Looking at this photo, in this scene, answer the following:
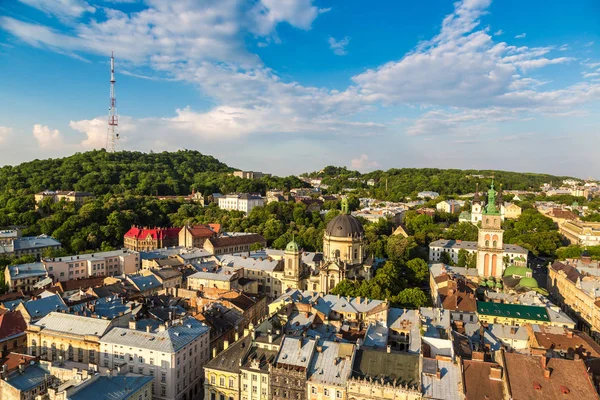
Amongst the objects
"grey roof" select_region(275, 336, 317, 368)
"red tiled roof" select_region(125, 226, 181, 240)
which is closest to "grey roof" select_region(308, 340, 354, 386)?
"grey roof" select_region(275, 336, 317, 368)

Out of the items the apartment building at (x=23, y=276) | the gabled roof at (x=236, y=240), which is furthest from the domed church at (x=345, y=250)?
the apartment building at (x=23, y=276)

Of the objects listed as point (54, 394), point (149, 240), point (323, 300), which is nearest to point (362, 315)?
point (323, 300)

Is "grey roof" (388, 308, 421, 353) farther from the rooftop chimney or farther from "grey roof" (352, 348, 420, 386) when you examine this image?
the rooftop chimney

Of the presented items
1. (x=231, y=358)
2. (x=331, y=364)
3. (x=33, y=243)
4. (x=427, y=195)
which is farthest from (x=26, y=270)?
(x=427, y=195)

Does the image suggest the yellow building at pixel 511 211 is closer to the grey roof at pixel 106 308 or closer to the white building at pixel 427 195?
the white building at pixel 427 195

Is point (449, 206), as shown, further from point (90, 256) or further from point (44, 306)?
point (44, 306)

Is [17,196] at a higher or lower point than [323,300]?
higher

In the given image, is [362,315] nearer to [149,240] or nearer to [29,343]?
[29,343]
